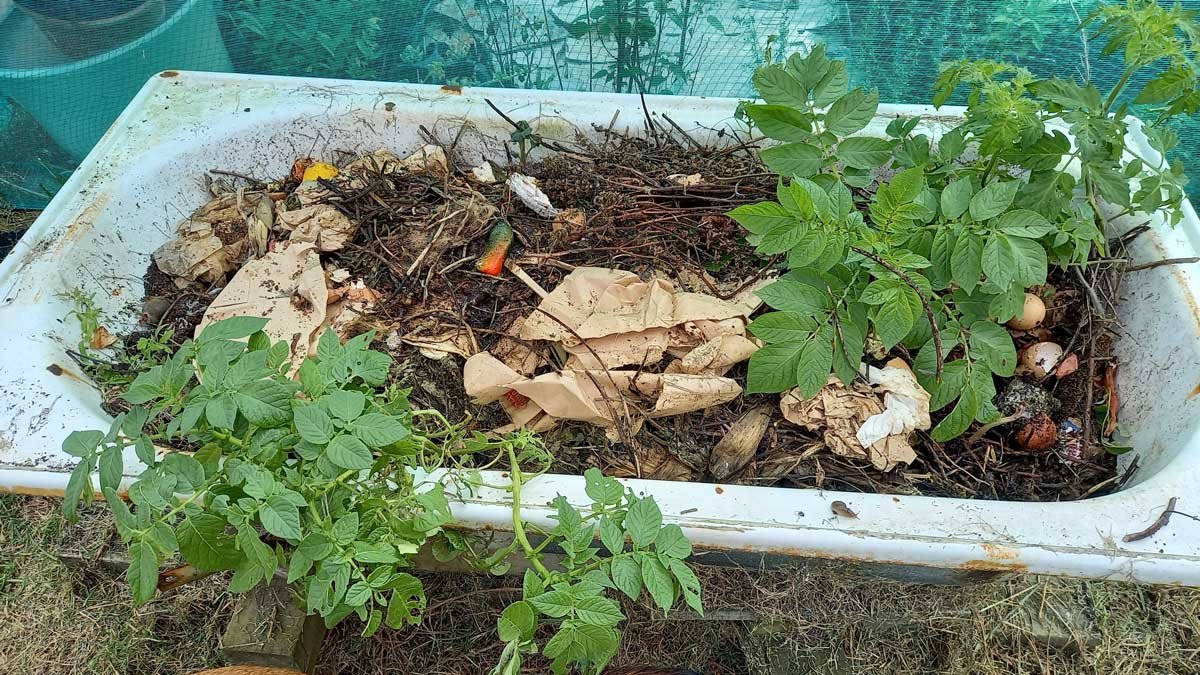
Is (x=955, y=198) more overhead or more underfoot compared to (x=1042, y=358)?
more overhead

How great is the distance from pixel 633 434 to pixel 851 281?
1.55 feet

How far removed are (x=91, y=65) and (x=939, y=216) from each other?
2.13 meters

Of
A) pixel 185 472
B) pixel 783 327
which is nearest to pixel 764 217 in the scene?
pixel 783 327

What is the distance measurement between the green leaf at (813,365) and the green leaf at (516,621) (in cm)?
52

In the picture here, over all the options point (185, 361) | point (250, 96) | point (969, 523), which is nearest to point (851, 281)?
point (969, 523)

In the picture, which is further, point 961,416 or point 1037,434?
point 1037,434

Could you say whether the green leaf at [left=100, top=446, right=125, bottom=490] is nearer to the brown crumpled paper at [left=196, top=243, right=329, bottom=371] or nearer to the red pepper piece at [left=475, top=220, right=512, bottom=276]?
the brown crumpled paper at [left=196, top=243, right=329, bottom=371]

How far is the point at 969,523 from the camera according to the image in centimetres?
114

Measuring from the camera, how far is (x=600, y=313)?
1.51 meters

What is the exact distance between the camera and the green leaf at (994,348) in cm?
129

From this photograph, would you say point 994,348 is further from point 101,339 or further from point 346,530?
point 101,339

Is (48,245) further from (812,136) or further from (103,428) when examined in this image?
(812,136)

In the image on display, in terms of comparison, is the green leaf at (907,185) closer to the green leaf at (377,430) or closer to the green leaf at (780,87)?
the green leaf at (780,87)

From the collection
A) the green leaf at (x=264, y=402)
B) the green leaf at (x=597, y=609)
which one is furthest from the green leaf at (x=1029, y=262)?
the green leaf at (x=264, y=402)
